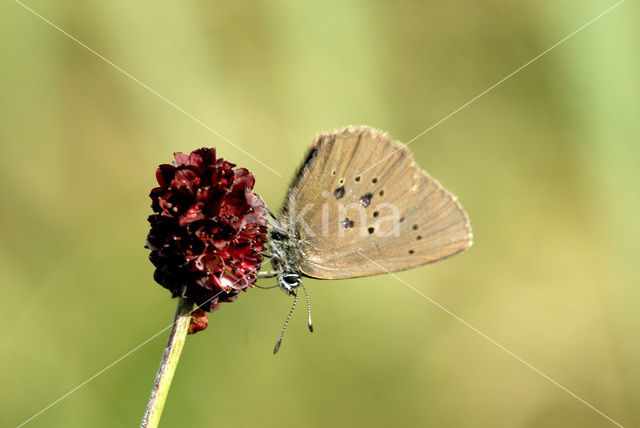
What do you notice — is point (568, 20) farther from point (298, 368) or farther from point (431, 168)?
point (298, 368)

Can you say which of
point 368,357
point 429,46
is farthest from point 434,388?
point 429,46

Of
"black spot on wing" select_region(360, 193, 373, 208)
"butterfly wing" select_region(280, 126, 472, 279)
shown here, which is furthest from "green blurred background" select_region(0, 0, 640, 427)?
"black spot on wing" select_region(360, 193, 373, 208)

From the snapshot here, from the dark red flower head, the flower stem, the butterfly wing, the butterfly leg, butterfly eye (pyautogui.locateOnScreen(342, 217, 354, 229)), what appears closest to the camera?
the flower stem

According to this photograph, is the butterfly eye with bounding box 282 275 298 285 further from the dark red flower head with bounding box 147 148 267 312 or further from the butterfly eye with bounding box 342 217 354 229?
the dark red flower head with bounding box 147 148 267 312

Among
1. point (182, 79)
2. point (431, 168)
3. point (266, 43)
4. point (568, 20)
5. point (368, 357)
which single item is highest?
point (568, 20)

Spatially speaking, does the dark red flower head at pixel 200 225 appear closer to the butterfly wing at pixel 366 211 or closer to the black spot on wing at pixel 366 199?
the butterfly wing at pixel 366 211
